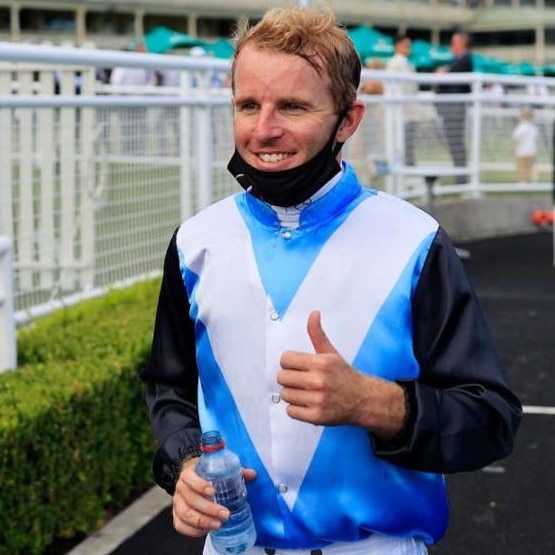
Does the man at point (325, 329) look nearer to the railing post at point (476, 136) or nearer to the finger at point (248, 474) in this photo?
the finger at point (248, 474)

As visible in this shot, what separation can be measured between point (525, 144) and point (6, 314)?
10.1m

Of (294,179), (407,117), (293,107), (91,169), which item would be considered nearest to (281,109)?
(293,107)

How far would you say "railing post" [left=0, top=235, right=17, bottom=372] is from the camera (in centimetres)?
471

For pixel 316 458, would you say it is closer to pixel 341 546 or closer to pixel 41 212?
pixel 341 546

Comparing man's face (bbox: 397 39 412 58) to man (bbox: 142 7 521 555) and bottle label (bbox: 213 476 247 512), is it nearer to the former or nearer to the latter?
man (bbox: 142 7 521 555)

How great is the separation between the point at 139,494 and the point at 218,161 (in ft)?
9.97

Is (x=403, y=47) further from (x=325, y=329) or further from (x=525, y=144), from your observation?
(x=325, y=329)

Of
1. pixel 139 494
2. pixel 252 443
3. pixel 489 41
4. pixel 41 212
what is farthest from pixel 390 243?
pixel 489 41

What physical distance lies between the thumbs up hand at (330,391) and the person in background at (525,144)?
40.0 feet

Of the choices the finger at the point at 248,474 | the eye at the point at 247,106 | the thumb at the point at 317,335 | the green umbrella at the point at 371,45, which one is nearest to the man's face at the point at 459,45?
the eye at the point at 247,106

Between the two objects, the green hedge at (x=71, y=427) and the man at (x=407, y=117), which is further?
the man at (x=407, y=117)

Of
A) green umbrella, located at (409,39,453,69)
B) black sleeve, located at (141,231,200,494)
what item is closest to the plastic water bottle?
black sleeve, located at (141,231,200,494)

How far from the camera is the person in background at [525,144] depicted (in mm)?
13703

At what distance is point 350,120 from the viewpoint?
209 cm
